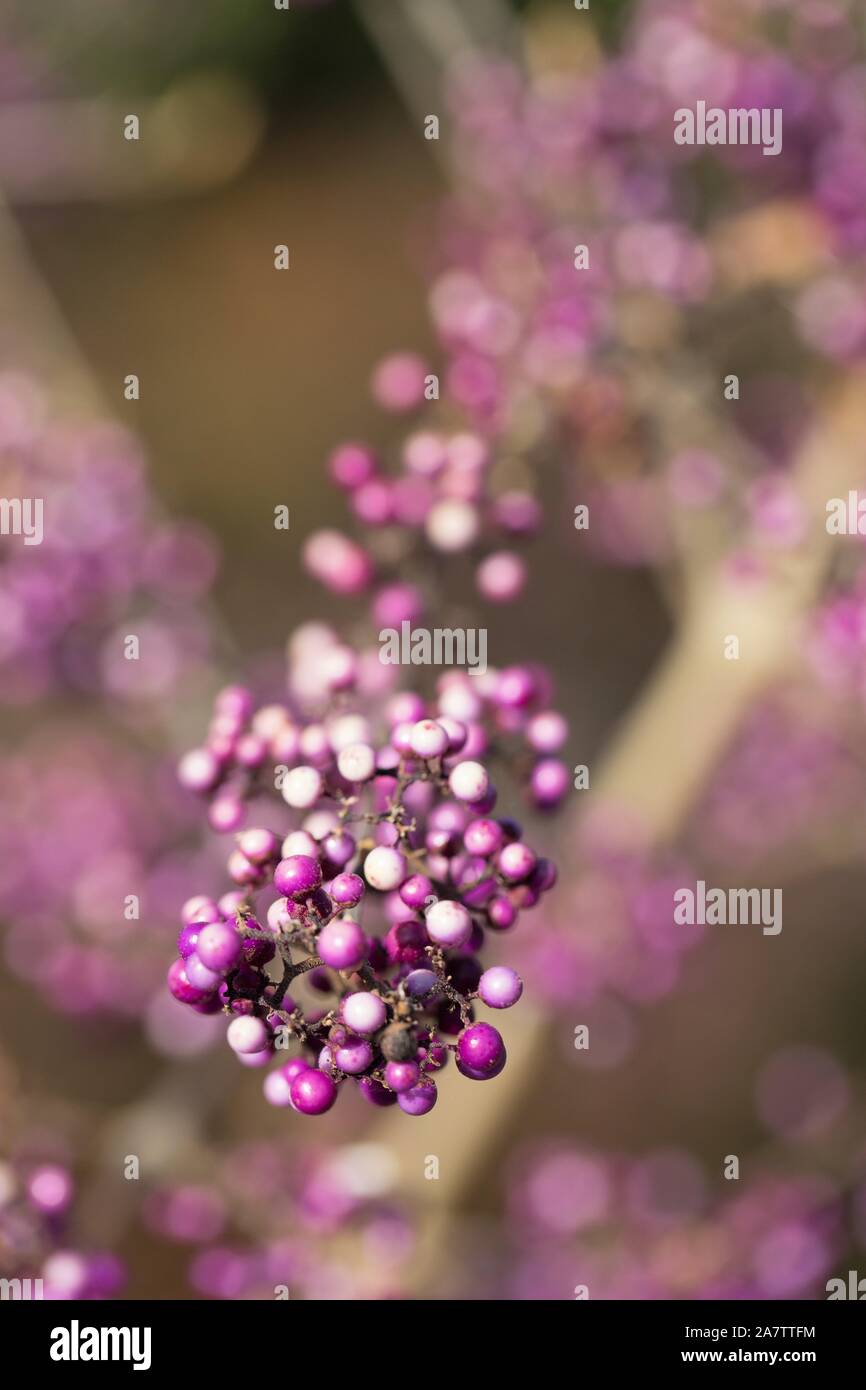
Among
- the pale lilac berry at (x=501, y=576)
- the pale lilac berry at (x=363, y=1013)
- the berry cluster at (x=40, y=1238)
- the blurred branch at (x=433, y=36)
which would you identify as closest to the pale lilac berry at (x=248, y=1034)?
the pale lilac berry at (x=363, y=1013)

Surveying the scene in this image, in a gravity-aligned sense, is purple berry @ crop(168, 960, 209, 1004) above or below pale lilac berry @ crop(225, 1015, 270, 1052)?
above

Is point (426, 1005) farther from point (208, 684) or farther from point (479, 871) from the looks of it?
point (208, 684)

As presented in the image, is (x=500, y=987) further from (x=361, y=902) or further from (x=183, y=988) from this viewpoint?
(x=183, y=988)

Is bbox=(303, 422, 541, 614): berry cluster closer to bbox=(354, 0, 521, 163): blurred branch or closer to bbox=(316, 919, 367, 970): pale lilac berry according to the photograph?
bbox=(316, 919, 367, 970): pale lilac berry

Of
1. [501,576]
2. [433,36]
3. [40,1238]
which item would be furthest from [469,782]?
Result: [433,36]

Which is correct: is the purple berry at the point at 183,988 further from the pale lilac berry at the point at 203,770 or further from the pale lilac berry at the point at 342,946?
the pale lilac berry at the point at 203,770

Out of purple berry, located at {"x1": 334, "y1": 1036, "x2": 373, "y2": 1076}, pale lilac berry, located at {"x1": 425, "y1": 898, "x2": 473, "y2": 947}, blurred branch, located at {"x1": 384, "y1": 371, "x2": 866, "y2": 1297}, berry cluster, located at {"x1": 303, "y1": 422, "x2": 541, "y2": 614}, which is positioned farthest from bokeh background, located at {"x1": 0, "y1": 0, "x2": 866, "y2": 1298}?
pale lilac berry, located at {"x1": 425, "y1": 898, "x2": 473, "y2": 947}
